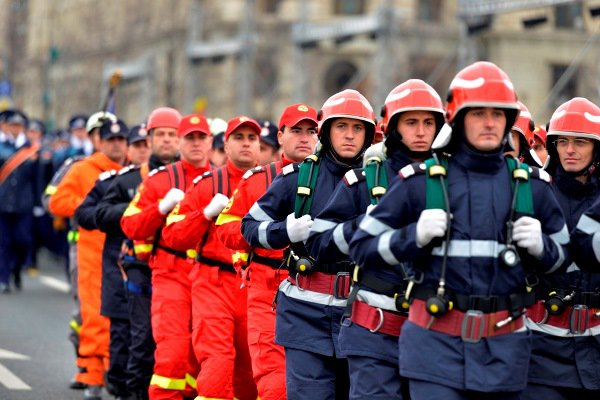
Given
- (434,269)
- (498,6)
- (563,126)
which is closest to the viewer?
(434,269)

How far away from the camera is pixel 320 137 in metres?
8.30

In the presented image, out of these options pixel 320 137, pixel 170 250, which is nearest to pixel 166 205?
pixel 170 250

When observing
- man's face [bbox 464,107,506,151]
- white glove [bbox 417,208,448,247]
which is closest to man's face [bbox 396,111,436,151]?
man's face [bbox 464,107,506,151]

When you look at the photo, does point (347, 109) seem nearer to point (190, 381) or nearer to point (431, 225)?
point (431, 225)

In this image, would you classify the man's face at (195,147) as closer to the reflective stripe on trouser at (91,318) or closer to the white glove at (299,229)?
the reflective stripe on trouser at (91,318)

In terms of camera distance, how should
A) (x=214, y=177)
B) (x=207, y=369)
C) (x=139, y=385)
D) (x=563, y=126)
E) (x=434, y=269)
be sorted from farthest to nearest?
(x=139, y=385) → (x=214, y=177) → (x=207, y=369) → (x=563, y=126) → (x=434, y=269)

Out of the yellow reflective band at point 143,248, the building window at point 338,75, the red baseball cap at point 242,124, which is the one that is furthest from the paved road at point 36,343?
the building window at point 338,75

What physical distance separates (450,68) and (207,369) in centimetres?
4938

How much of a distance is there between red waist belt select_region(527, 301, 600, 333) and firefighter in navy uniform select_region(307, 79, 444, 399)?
80cm

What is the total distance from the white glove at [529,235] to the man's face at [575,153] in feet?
4.80

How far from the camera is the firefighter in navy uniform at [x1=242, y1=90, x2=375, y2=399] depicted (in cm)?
811

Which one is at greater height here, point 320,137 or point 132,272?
point 320,137

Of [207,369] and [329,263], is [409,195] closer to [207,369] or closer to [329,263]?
[329,263]

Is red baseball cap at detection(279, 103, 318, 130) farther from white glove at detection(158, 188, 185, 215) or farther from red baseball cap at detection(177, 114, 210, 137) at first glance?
red baseball cap at detection(177, 114, 210, 137)
